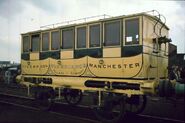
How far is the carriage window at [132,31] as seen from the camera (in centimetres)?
1022

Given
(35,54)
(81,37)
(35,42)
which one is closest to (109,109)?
(81,37)

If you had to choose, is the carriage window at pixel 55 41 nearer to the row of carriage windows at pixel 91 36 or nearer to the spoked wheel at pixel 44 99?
the row of carriage windows at pixel 91 36

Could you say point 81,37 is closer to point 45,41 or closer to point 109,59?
point 109,59

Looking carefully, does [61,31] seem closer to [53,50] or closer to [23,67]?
[53,50]

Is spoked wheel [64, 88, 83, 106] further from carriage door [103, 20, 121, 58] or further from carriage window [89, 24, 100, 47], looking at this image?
carriage door [103, 20, 121, 58]

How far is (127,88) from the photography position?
10.4 metres

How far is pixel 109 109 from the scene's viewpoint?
36.1ft

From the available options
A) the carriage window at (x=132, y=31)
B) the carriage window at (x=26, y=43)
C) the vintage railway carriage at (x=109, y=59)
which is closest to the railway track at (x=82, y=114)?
the vintage railway carriage at (x=109, y=59)

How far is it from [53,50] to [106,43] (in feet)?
10.5

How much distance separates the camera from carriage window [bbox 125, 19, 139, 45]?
10.2 meters

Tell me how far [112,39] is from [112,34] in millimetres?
192

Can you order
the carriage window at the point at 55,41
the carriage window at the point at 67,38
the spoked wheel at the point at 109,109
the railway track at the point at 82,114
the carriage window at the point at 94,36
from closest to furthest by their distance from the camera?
the spoked wheel at the point at 109,109, the railway track at the point at 82,114, the carriage window at the point at 94,36, the carriage window at the point at 67,38, the carriage window at the point at 55,41

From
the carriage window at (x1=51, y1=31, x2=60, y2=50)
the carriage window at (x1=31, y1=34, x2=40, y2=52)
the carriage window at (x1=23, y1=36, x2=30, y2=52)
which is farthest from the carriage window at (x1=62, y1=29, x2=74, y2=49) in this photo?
the carriage window at (x1=23, y1=36, x2=30, y2=52)

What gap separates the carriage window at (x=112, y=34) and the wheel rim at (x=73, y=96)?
352 cm
